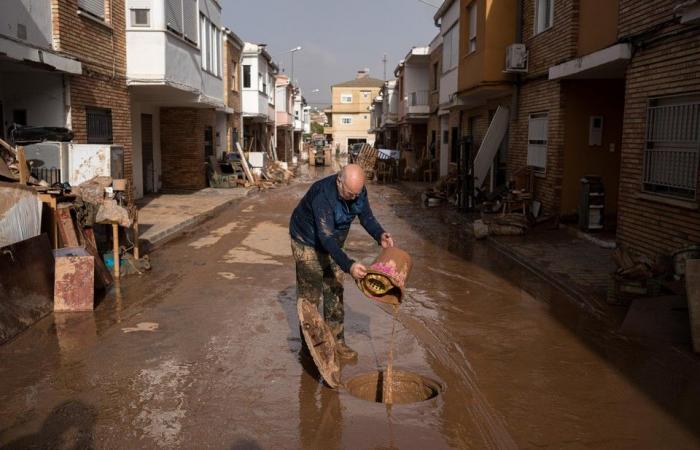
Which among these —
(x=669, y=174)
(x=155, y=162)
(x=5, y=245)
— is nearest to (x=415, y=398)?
(x=5, y=245)

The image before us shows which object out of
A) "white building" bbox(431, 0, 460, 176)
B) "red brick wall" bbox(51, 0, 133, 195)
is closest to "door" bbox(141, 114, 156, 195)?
"red brick wall" bbox(51, 0, 133, 195)

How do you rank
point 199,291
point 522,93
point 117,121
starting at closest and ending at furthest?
point 199,291
point 117,121
point 522,93

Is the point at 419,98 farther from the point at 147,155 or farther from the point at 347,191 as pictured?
the point at 347,191

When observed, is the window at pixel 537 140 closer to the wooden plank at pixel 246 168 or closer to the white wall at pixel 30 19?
the white wall at pixel 30 19

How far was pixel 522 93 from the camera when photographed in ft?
52.7

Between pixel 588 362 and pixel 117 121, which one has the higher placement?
pixel 117 121

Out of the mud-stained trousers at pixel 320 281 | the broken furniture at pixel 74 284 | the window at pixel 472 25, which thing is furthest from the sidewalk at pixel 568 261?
the window at pixel 472 25

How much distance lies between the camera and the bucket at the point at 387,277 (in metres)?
4.79

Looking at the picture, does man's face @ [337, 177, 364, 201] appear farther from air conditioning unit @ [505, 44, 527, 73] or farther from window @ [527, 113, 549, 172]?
air conditioning unit @ [505, 44, 527, 73]

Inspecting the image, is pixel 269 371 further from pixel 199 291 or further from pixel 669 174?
pixel 669 174

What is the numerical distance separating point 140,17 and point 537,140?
9805mm

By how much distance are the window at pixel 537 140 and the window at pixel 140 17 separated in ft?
30.9

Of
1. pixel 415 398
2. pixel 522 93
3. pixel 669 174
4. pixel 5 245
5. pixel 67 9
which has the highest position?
pixel 67 9

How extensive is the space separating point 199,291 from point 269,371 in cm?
317
